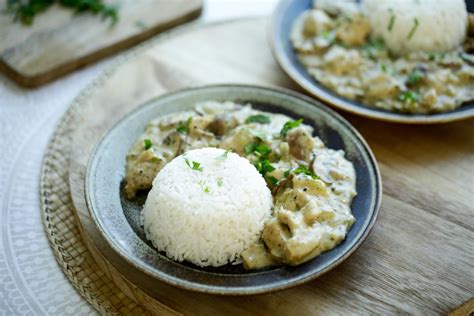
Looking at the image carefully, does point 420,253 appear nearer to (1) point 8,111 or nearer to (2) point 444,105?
(2) point 444,105

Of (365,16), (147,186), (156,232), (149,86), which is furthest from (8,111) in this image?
(365,16)

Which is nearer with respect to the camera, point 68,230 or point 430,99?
point 68,230

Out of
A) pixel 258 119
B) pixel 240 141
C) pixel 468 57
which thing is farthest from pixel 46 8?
pixel 468 57

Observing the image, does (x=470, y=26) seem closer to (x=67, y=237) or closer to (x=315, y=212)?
(x=315, y=212)

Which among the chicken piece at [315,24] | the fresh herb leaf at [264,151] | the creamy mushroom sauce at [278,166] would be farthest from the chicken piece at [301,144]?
the chicken piece at [315,24]

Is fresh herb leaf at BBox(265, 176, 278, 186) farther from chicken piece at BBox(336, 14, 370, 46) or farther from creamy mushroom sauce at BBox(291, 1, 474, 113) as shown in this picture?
chicken piece at BBox(336, 14, 370, 46)

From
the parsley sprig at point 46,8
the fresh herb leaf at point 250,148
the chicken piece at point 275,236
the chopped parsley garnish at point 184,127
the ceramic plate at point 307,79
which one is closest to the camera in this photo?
the chicken piece at point 275,236

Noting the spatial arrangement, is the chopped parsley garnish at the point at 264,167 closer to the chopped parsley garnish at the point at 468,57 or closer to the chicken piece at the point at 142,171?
the chicken piece at the point at 142,171
